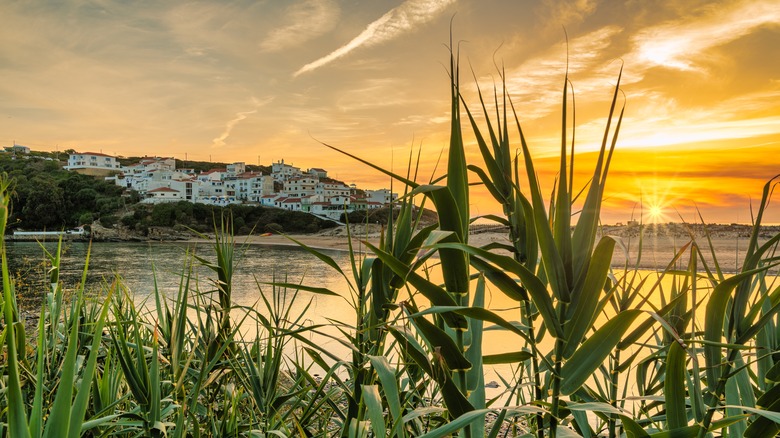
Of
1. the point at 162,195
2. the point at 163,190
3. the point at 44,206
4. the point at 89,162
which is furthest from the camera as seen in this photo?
the point at 89,162

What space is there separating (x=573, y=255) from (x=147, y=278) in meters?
22.8

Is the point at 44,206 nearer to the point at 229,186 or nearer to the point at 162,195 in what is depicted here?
the point at 162,195

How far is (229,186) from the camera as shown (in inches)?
3142

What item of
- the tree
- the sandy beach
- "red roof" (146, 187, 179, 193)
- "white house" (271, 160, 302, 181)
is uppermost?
"white house" (271, 160, 302, 181)

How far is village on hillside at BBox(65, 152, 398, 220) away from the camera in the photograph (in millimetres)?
67562

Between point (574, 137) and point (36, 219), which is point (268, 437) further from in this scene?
point (36, 219)

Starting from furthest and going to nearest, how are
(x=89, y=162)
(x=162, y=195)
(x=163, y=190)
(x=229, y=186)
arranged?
Result: 1. (x=89, y=162)
2. (x=229, y=186)
3. (x=163, y=190)
4. (x=162, y=195)

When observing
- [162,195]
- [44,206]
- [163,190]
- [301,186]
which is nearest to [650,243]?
[44,206]

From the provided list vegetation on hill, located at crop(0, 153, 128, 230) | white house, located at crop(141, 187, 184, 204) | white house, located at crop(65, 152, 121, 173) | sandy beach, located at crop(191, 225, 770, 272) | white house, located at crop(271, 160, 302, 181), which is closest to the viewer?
sandy beach, located at crop(191, 225, 770, 272)

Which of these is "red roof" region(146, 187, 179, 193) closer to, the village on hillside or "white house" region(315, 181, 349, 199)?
the village on hillside

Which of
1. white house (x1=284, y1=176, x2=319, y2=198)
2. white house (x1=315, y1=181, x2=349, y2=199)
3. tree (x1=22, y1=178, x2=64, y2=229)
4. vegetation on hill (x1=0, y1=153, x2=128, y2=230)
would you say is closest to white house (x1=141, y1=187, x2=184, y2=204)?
vegetation on hill (x1=0, y1=153, x2=128, y2=230)

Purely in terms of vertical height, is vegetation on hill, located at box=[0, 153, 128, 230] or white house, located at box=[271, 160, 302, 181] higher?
white house, located at box=[271, 160, 302, 181]

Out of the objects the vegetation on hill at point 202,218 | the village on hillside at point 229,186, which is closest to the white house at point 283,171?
the village on hillside at point 229,186

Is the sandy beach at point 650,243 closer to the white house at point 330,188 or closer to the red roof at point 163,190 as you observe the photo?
the white house at point 330,188
